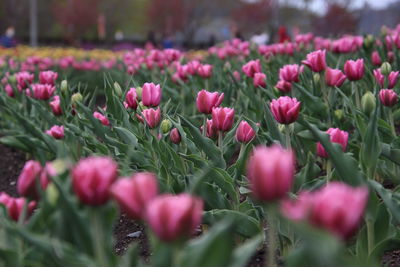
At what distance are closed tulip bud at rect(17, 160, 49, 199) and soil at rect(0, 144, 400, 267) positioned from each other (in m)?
0.38

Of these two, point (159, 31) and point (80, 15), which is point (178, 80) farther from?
point (159, 31)

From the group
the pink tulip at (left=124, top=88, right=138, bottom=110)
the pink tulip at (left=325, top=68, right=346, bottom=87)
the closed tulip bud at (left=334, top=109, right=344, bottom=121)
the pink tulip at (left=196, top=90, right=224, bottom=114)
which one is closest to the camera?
the pink tulip at (left=196, top=90, right=224, bottom=114)

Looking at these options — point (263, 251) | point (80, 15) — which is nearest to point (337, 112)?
point (263, 251)

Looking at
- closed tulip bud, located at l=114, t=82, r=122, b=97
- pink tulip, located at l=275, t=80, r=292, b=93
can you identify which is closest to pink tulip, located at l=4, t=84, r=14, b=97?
closed tulip bud, located at l=114, t=82, r=122, b=97

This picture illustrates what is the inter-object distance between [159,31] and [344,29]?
462 inches

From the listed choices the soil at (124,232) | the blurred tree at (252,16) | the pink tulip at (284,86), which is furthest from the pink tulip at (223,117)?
the blurred tree at (252,16)

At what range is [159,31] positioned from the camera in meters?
40.8

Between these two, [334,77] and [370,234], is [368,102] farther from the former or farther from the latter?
[370,234]

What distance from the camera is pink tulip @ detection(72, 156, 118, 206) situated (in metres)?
1.08

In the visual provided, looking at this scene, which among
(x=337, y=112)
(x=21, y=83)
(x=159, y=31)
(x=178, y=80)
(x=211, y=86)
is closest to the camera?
(x=337, y=112)

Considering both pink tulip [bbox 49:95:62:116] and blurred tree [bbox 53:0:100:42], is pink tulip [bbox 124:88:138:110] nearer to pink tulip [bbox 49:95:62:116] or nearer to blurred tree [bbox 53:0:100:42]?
pink tulip [bbox 49:95:62:116]

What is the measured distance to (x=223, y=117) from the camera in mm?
2258

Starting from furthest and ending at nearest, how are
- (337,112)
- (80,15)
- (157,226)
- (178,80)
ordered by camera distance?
(80,15), (178,80), (337,112), (157,226)

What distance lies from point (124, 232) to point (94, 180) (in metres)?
1.82
